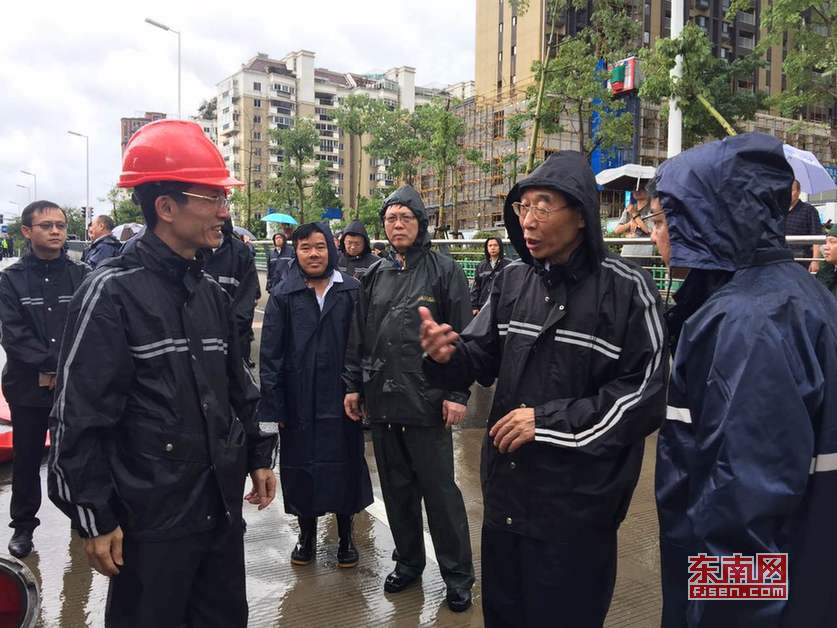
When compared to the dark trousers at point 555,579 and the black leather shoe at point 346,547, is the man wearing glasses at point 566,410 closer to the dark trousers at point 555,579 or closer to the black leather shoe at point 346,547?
the dark trousers at point 555,579

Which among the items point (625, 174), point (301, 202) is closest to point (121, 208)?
point (301, 202)

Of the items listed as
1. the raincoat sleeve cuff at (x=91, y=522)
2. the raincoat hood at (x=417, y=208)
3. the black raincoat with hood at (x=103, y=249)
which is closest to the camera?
the raincoat sleeve cuff at (x=91, y=522)

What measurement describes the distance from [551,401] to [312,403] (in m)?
1.95

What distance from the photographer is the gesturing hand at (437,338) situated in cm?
251

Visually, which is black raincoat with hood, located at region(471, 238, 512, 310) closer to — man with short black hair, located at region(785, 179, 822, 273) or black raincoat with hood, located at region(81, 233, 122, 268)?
man with short black hair, located at region(785, 179, 822, 273)

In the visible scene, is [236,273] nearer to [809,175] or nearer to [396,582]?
[396,582]

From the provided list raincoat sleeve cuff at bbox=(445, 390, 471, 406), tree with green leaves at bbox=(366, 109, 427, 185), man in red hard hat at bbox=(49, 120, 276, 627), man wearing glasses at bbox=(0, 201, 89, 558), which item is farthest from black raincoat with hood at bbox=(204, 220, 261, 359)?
tree with green leaves at bbox=(366, 109, 427, 185)

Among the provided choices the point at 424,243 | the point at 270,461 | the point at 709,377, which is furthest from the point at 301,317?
the point at 709,377

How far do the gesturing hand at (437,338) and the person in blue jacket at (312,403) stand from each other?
153 centimetres

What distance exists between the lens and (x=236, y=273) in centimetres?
547

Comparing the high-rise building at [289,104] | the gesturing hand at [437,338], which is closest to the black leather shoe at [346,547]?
the gesturing hand at [437,338]

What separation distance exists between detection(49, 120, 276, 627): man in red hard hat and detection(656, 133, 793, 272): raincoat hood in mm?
1560

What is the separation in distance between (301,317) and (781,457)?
294 cm

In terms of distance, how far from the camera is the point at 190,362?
2.35 m
